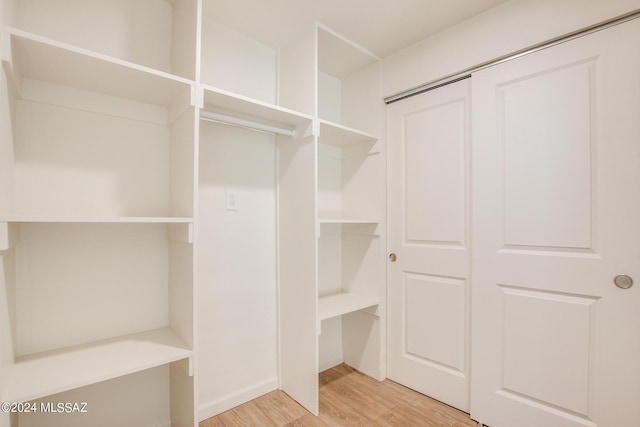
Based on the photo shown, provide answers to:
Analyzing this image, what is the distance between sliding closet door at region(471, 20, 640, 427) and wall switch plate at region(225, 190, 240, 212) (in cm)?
143

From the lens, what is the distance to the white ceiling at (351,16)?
65.5 inches

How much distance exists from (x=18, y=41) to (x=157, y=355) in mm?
1254

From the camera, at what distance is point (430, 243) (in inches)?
79.4

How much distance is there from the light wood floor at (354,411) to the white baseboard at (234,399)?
0.09ft

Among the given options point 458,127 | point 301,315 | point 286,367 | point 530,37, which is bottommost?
point 286,367

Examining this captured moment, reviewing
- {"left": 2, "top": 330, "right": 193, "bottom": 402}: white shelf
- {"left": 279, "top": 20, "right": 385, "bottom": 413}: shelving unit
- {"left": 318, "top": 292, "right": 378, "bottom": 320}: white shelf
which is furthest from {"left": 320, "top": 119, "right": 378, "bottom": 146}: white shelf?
{"left": 2, "top": 330, "right": 193, "bottom": 402}: white shelf

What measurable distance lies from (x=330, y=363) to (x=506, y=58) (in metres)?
2.36

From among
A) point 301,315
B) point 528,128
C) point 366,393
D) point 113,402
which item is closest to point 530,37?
point 528,128

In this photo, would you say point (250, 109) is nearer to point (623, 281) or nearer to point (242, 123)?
point (242, 123)

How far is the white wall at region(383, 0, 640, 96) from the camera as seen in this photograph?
4.66ft

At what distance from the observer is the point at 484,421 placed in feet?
5.68

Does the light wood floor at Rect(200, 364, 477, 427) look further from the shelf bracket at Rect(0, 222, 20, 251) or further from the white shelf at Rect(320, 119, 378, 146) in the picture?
the white shelf at Rect(320, 119, 378, 146)

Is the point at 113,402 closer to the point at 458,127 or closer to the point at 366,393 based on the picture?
the point at 366,393

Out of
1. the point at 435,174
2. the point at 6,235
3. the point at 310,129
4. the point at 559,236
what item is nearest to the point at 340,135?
the point at 310,129
